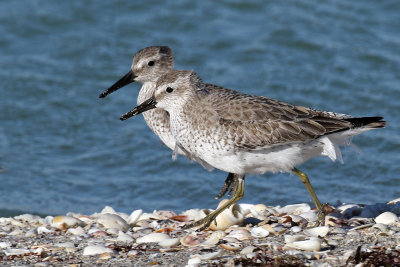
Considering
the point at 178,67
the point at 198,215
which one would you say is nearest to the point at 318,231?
the point at 198,215

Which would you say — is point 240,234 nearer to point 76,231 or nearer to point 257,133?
point 257,133

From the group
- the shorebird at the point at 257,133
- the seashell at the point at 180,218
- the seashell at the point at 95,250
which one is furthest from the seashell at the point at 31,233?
the shorebird at the point at 257,133

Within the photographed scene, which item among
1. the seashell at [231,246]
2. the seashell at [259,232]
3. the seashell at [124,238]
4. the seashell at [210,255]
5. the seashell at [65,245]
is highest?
the seashell at [65,245]

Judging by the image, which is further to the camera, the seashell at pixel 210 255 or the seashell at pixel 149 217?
the seashell at pixel 149 217

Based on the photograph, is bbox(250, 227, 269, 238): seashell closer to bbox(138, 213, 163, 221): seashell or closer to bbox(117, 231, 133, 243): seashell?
bbox(117, 231, 133, 243): seashell

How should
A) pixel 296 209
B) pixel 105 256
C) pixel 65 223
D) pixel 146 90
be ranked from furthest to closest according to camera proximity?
pixel 146 90 → pixel 296 209 → pixel 65 223 → pixel 105 256

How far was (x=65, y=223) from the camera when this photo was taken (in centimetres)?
764

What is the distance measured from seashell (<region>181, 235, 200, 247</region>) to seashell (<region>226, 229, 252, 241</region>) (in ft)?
1.05

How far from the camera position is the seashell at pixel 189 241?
6602 millimetres

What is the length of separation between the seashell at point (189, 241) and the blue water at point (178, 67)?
309 cm

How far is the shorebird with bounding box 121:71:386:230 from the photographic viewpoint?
279 inches

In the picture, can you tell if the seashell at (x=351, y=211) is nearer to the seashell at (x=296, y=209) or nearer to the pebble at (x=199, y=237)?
the pebble at (x=199, y=237)

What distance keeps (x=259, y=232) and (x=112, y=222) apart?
1.72 meters

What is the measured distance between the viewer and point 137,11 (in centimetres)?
1644
